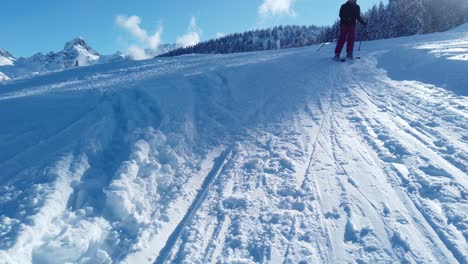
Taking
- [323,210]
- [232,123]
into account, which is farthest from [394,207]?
[232,123]

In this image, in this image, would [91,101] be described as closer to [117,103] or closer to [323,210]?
[117,103]

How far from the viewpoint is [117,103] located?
26.7 ft

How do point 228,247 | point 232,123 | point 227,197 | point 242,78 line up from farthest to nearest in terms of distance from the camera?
1. point 242,78
2. point 232,123
3. point 227,197
4. point 228,247

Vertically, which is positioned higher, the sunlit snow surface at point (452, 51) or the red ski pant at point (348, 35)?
the red ski pant at point (348, 35)

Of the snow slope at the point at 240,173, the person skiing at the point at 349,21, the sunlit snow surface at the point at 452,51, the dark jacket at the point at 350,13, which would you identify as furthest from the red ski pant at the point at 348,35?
the snow slope at the point at 240,173

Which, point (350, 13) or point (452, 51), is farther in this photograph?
point (350, 13)

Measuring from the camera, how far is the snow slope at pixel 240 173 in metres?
4.04

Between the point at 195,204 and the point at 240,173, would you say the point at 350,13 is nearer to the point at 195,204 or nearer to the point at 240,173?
the point at 240,173

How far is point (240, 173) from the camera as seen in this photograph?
222 inches

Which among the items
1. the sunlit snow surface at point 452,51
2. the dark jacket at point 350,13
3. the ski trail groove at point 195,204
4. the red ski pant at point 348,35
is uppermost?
the dark jacket at point 350,13

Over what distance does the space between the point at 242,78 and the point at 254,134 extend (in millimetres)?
3714

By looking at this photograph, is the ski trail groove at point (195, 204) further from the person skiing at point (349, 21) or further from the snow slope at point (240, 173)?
the person skiing at point (349, 21)

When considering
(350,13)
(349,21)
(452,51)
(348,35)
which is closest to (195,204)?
(452,51)

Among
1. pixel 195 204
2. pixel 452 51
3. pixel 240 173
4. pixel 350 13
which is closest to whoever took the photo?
pixel 195 204
